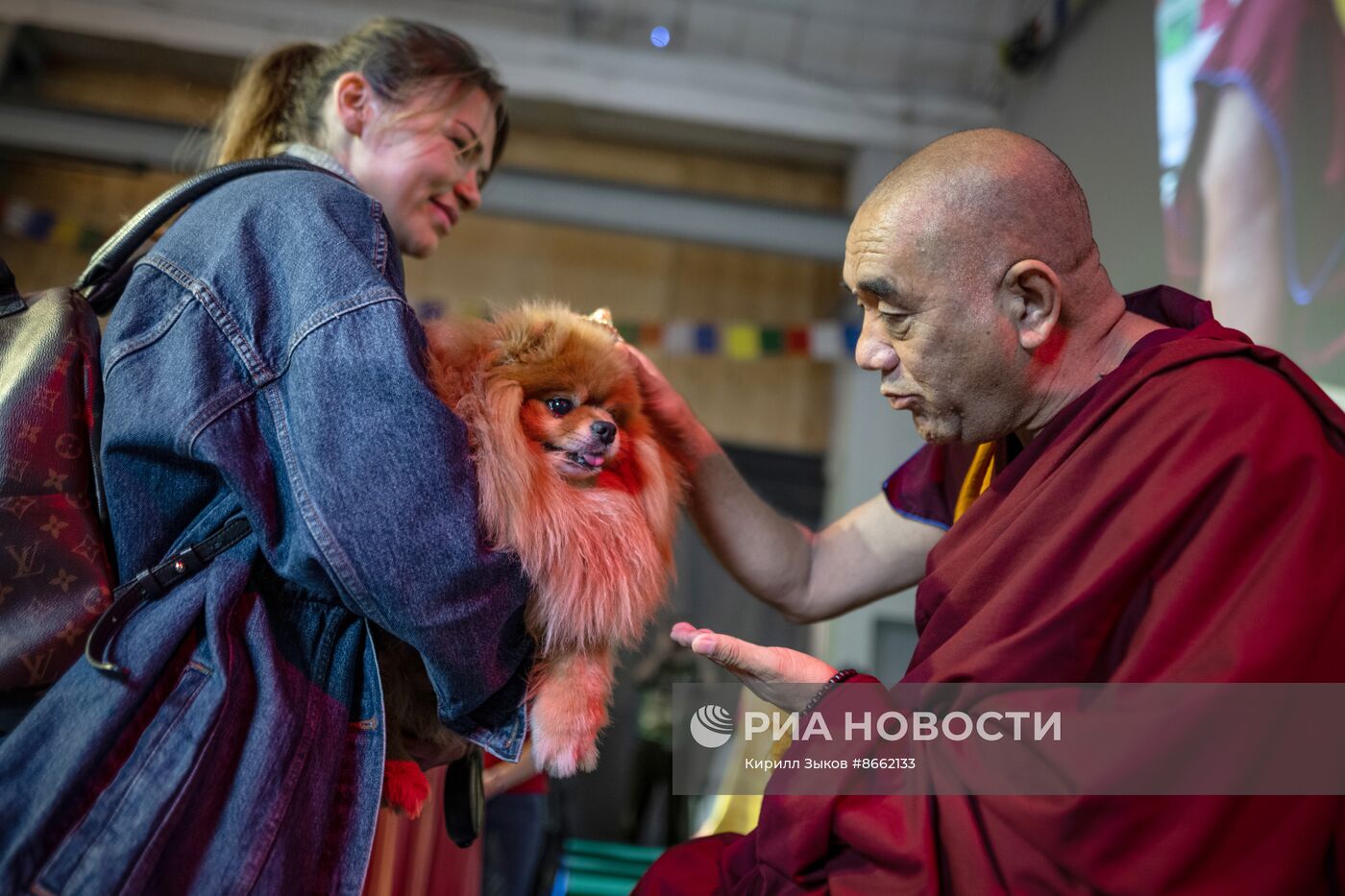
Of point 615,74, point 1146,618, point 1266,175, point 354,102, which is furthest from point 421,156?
point 615,74

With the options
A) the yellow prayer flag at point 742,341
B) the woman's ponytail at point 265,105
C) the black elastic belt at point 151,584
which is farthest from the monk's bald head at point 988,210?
the yellow prayer flag at point 742,341

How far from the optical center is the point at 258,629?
1.21 m

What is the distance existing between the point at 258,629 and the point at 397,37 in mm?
1078

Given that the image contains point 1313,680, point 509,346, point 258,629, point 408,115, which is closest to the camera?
point 1313,680

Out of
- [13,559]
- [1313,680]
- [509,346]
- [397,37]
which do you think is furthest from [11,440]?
[1313,680]

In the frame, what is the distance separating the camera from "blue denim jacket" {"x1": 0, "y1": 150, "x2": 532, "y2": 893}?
3.59ft

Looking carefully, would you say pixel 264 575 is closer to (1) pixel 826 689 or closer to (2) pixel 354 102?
(1) pixel 826 689

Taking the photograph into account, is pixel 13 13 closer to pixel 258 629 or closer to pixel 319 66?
pixel 319 66

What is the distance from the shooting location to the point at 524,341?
1576 millimetres

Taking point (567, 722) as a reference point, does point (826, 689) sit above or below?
above

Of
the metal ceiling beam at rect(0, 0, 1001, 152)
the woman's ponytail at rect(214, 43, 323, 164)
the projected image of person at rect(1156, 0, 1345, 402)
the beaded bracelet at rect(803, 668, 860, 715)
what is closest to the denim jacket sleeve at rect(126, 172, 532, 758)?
the beaded bracelet at rect(803, 668, 860, 715)

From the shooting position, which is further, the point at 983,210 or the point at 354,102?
the point at 354,102

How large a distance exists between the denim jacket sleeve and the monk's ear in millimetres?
785

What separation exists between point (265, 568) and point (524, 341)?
1.69 ft
